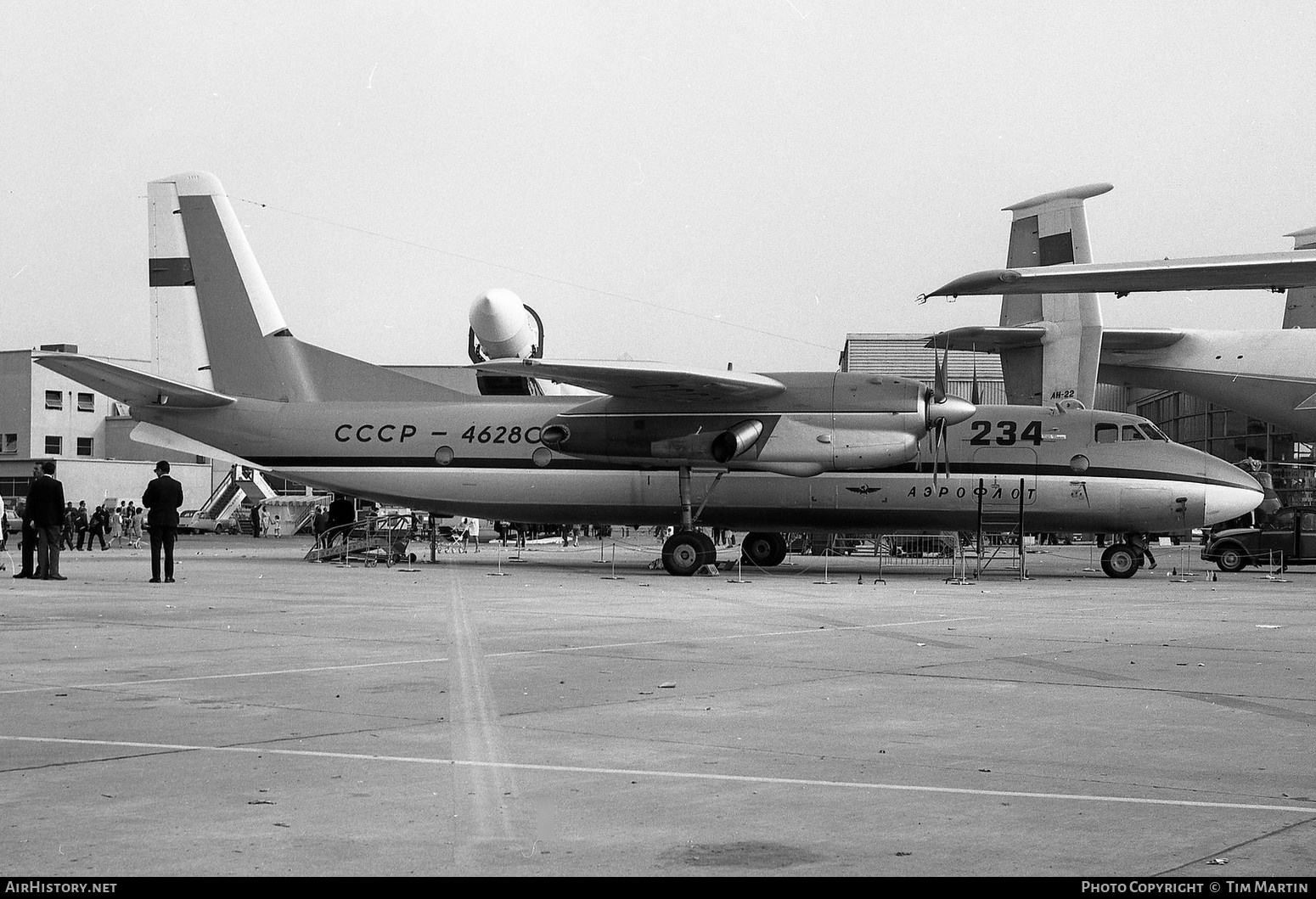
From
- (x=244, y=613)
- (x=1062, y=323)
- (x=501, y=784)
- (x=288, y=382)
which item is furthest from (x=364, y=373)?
(x=501, y=784)

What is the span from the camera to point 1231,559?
31672mm

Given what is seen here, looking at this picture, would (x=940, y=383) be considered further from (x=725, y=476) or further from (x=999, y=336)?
(x=999, y=336)

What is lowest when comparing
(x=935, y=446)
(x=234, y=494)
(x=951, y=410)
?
(x=234, y=494)

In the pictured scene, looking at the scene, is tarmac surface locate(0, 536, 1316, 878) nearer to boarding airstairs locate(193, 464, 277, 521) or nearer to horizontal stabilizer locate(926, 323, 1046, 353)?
horizontal stabilizer locate(926, 323, 1046, 353)

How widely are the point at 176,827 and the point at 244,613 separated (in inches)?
387

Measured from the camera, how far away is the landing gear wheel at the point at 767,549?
92.9 feet

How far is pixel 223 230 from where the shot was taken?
26.8 m

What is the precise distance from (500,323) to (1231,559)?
1890 centimetres

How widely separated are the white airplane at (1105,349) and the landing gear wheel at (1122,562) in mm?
4097

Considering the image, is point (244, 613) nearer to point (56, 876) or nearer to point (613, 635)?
point (613, 635)

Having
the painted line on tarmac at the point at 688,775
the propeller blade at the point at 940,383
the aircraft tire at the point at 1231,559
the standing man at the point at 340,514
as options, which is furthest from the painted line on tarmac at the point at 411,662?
the aircraft tire at the point at 1231,559

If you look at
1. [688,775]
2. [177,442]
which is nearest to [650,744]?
[688,775]

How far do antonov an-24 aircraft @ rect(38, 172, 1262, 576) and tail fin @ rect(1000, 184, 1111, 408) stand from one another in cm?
419

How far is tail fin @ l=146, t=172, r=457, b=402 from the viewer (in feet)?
87.8
